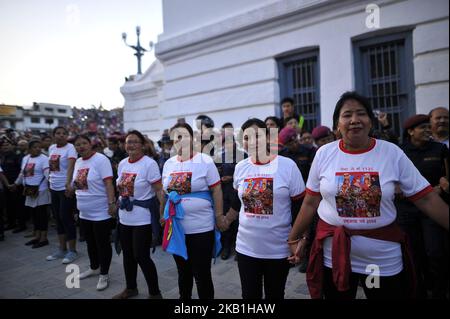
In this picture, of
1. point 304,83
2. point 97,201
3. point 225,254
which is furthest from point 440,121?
point 304,83

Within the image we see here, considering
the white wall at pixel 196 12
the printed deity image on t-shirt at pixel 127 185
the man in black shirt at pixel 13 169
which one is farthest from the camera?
the man in black shirt at pixel 13 169

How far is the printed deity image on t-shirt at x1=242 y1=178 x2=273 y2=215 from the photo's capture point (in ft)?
8.61

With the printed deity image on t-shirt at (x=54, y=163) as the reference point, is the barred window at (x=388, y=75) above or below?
above

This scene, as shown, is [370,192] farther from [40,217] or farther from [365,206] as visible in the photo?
[40,217]

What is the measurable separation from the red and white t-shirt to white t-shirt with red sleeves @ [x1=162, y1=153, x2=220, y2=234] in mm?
578

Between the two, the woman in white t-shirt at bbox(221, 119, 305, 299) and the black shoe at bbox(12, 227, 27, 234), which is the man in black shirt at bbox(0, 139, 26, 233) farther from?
the woman in white t-shirt at bbox(221, 119, 305, 299)

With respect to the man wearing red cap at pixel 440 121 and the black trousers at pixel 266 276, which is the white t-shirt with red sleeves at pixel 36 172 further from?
the man wearing red cap at pixel 440 121

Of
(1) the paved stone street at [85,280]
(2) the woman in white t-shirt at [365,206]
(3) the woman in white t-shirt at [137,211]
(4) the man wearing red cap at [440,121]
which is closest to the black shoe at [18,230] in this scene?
(1) the paved stone street at [85,280]

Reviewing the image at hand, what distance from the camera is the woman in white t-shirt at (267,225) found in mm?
2607

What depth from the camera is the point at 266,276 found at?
2.67m

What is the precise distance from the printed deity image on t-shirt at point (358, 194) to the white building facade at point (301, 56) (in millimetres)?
3824

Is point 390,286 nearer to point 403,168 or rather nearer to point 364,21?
point 403,168

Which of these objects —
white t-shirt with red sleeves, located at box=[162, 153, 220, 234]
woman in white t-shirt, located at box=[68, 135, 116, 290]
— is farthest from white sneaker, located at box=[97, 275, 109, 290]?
white t-shirt with red sleeves, located at box=[162, 153, 220, 234]
